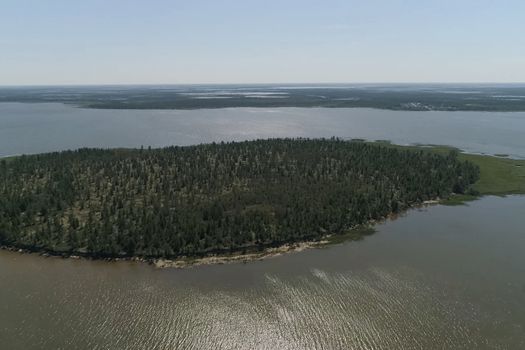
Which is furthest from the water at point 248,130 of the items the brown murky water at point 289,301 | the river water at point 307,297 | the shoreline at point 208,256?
the brown murky water at point 289,301

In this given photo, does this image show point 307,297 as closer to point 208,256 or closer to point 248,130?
point 208,256

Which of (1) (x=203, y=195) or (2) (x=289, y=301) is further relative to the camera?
(1) (x=203, y=195)

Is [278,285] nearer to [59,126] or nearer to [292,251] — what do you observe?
[292,251]

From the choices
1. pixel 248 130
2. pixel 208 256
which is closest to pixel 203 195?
pixel 208 256

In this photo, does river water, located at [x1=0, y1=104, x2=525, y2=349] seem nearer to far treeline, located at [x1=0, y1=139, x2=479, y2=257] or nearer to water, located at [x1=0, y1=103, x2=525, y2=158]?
far treeline, located at [x1=0, y1=139, x2=479, y2=257]

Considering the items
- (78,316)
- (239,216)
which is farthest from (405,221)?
(78,316)

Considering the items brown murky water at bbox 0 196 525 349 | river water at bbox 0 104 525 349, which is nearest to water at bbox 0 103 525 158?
river water at bbox 0 104 525 349

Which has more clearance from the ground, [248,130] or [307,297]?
[248,130]
